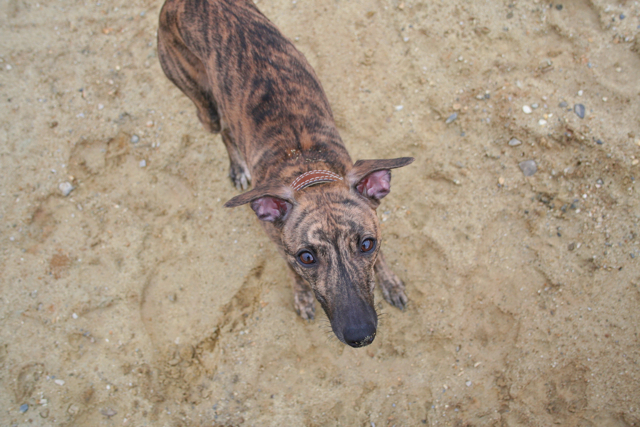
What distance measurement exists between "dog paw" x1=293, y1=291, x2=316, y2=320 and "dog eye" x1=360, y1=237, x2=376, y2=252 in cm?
147

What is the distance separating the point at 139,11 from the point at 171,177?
2.60 metres

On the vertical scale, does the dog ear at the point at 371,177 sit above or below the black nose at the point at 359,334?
above

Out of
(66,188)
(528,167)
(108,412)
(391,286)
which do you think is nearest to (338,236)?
(391,286)

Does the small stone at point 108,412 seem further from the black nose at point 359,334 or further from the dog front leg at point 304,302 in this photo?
the black nose at point 359,334

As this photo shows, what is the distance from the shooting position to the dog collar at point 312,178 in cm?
328

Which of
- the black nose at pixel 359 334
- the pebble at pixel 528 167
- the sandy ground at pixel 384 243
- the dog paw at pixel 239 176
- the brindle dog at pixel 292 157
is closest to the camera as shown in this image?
the black nose at pixel 359 334

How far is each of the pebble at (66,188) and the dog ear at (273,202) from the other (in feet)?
10.5

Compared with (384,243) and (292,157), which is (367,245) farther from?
(384,243)

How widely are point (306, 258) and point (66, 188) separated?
3.74 meters

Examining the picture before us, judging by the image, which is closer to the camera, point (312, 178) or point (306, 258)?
point (306, 258)

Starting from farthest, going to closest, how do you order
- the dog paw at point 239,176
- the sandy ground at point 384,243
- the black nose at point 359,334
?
the dog paw at point 239,176 → the sandy ground at point 384,243 → the black nose at point 359,334

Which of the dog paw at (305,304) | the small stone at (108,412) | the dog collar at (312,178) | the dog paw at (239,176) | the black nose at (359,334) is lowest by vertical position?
the small stone at (108,412)

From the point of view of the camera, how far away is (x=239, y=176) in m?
5.03

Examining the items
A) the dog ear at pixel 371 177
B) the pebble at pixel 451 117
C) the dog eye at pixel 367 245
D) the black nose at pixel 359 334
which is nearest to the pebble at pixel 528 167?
the pebble at pixel 451 117
